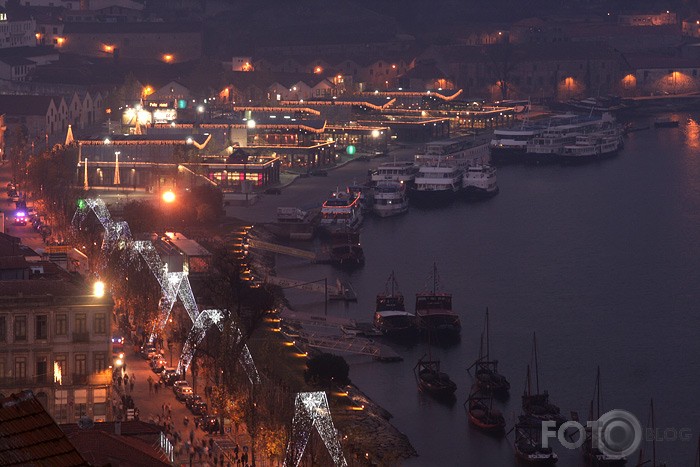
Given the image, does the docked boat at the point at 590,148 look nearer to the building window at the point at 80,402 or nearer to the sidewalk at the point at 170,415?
the sidewalk at the point at 170,415

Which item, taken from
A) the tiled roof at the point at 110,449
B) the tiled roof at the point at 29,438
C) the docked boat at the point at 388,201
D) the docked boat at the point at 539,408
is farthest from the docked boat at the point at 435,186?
the tiled roof at the point at 29,438

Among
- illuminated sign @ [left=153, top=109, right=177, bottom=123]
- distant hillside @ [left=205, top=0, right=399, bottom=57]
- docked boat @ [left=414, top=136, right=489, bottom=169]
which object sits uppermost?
distant hillside @ [left=205, top=0, right=399, bottom=57]

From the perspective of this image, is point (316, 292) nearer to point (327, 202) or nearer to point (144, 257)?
point (144, 257)

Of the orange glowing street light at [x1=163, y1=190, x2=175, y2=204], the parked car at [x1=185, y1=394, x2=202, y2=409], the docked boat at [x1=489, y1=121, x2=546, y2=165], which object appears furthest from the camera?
the docked boat at [x1=489, y1=121, x2=546, y2=165]

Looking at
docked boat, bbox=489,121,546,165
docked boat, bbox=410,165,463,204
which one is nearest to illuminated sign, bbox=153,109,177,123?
docked boat, bbox=410,165,463,204

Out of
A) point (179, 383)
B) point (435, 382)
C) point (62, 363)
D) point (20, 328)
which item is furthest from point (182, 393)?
point (435, 382)

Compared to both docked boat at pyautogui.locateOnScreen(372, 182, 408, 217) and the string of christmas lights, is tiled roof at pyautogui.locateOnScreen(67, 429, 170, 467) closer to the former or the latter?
the string of christmas lights

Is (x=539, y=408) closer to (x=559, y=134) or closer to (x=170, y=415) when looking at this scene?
(x=170, y=415)
